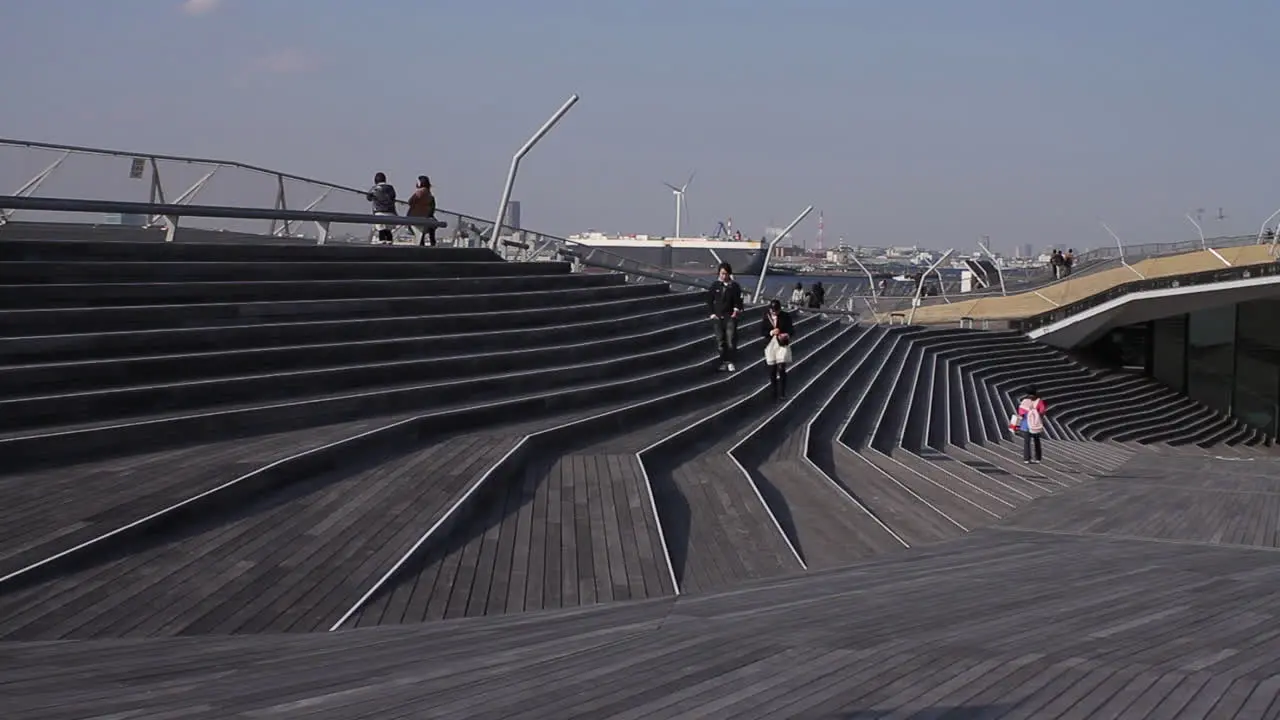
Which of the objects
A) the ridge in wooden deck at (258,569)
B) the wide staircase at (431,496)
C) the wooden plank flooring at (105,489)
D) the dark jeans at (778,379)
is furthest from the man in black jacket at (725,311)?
the wooden plank flooring at (105,489)

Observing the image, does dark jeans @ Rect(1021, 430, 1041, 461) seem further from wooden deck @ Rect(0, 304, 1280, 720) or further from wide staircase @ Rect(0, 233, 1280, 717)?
wooden deck @ Rect(0, 304, 1280, 720)

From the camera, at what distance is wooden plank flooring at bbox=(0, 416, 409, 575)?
6.86 meters

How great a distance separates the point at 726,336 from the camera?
685 inches

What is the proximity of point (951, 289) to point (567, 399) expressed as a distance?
44.3 m

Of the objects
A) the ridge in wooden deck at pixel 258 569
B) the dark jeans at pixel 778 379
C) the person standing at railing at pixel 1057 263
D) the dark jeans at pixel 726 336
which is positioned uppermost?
the person standing at railing at pixel 1057 263

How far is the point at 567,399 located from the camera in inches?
516

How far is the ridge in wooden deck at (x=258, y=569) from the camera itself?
6297 mm

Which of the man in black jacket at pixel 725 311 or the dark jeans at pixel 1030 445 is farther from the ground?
the man in black jacket at pixel 725 311

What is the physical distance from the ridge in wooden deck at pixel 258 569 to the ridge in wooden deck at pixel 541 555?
0.22 m

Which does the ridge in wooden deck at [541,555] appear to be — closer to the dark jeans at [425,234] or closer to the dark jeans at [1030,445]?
the dark jeans at [1030,445]

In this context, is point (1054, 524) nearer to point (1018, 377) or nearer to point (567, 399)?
point (567, 399)

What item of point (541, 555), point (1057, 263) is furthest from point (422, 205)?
point (1057, 263)

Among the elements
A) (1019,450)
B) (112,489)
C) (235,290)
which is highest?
(235,290)

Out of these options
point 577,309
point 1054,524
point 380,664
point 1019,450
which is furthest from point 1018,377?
point 380,664
